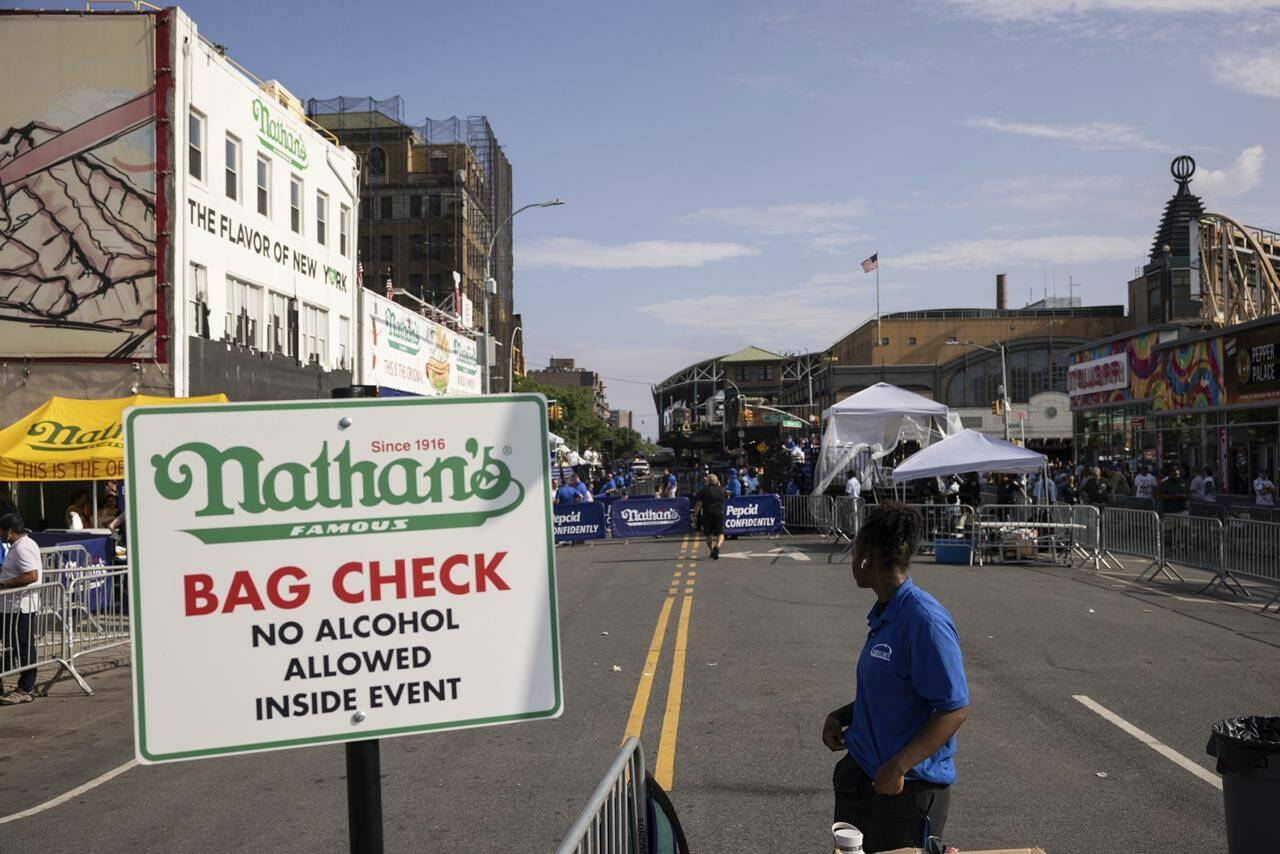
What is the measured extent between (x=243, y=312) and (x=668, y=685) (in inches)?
772

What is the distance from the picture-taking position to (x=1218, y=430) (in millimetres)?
35250

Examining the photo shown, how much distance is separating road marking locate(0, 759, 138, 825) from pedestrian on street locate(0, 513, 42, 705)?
3.56m

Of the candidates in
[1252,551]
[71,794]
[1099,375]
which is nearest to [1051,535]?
[1252,551]

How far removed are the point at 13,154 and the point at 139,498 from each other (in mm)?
23899

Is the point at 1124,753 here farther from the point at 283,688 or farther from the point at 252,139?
the point at 252,139

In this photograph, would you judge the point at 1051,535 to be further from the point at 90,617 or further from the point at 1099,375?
the point at 1099,375

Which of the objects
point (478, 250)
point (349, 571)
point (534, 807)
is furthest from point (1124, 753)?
point (478, 250)

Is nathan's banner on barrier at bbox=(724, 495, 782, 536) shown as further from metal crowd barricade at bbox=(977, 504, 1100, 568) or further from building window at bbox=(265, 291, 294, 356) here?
building window at bbox=(265, 291, 294, 356)

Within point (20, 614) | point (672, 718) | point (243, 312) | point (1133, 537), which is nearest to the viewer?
point (672, 718)

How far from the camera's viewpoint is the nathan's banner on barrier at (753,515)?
98.0 feet

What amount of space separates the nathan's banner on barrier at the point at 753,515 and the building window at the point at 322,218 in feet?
46.8

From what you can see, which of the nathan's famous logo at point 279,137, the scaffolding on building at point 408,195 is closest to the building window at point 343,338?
the nathan's famous logo at point 279,137

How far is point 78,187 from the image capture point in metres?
22.5

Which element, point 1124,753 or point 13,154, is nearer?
point 1124,753
